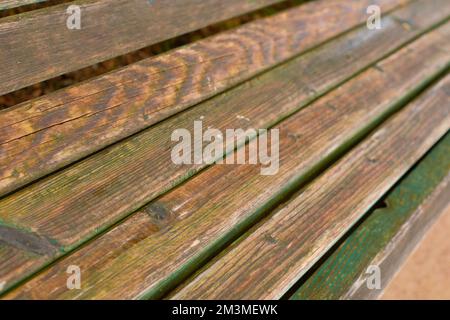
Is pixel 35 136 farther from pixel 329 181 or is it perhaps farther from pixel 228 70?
pixel 329 181

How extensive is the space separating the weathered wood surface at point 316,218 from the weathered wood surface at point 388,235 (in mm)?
61

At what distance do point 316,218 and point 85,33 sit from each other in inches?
37.0

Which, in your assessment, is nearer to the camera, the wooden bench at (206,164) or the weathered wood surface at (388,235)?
the wooden bench at (206,164)

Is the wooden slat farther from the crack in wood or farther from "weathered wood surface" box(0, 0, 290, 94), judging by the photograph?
the crack in wood

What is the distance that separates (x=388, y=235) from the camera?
1.64m

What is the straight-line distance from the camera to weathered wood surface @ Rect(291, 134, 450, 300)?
57.6 inches

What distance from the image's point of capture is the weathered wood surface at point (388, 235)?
146 centimetres

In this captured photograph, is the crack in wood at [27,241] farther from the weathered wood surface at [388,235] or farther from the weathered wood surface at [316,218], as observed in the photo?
the weathered wood surface at [388,235]

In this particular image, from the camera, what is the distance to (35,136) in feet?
4.56

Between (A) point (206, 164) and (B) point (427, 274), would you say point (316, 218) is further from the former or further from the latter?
(B) point (427, 274)

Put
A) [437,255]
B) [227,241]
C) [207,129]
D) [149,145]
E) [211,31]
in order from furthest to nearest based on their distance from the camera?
[437,255], [211,31], [207,129], [149,145], [227,241]

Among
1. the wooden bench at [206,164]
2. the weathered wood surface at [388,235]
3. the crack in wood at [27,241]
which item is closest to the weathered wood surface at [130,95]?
the wooden bench at [206,164]
